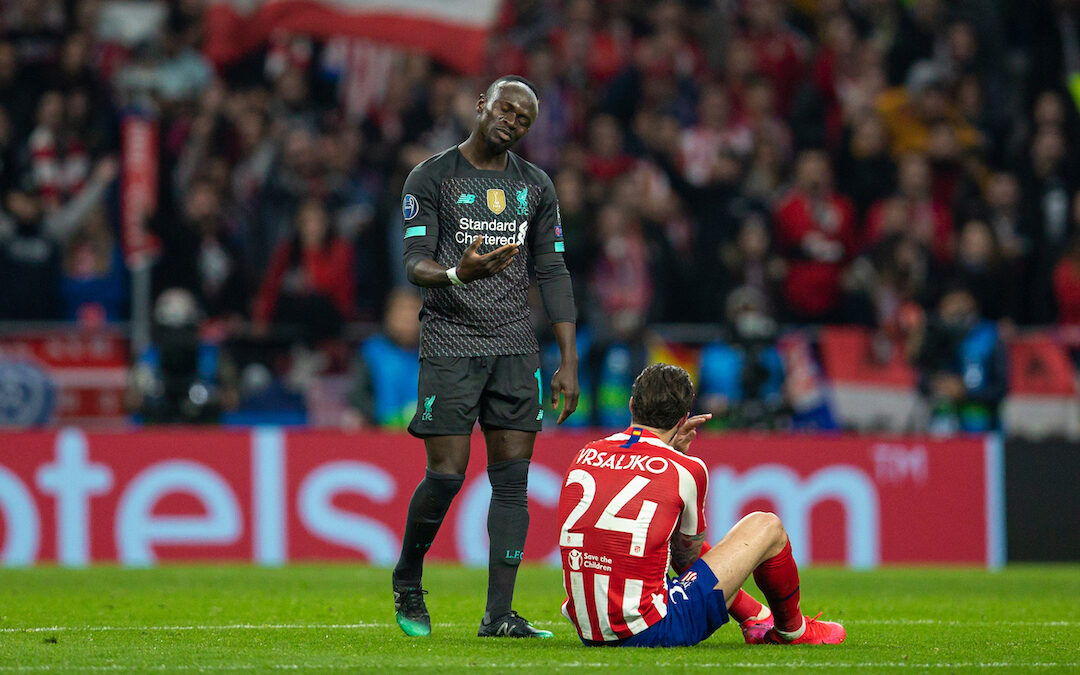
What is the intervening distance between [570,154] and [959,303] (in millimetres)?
4063

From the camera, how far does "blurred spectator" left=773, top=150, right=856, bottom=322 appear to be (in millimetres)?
15039

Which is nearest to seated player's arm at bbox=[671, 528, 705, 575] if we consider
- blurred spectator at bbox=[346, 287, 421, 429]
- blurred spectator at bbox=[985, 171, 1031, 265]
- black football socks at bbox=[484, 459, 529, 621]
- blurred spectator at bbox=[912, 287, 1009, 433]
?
black football socks at bbox=[484, 459, 529, 621]

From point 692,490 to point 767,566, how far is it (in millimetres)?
513

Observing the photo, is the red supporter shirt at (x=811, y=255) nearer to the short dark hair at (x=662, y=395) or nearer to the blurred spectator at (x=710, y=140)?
the blurred spectator at (x=710, y=140)

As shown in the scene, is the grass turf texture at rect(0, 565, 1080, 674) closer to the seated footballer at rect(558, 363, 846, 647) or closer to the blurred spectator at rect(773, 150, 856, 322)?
the seated footballer at rect(558, 363, 846, 647)

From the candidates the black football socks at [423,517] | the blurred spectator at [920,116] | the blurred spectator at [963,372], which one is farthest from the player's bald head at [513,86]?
the blurred spectator at [920,116]

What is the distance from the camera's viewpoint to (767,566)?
6.46 m

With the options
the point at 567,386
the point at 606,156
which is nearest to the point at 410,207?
the point at 567,386

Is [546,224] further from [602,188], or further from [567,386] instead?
[602,188]

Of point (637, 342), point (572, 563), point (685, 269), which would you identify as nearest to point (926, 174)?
point (685, 269)

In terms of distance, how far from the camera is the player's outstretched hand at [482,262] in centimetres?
644

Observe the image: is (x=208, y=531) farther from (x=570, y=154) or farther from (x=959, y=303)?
(x=959, y=303)

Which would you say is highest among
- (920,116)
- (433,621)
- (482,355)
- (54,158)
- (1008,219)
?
(920,116)

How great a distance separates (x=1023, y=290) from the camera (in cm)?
1525
